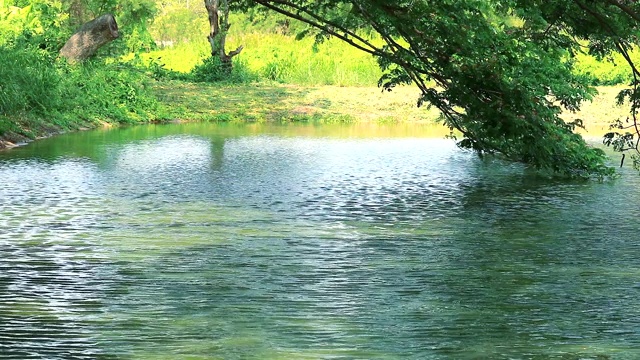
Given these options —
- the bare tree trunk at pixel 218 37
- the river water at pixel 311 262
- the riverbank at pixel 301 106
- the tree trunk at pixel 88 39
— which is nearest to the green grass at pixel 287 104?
the riverbank at pixel 301 106

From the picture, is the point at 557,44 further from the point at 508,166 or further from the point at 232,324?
the point at 232,324

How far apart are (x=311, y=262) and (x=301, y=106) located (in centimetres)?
1843

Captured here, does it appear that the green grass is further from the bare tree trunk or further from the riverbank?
the bare tree trunk

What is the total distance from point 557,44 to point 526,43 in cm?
56

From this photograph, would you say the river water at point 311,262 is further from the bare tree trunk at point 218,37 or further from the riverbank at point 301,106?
the bare tree trunk at point 218,37

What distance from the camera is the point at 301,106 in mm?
26422

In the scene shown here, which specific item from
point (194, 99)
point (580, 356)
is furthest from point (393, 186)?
point (194, 99)

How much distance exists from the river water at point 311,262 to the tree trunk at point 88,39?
9.53 m

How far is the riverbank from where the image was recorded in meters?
25.3

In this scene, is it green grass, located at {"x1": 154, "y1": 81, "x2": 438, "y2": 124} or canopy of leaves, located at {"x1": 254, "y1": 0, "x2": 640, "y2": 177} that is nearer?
canopy of leaves, located at {"x1": 254, "y1": 0, "x2": 640, "y2": 177}

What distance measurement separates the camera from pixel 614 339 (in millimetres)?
6000

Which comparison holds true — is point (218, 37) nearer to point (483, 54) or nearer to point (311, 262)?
point (483, 54)

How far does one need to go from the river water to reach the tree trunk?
9526 millimetres

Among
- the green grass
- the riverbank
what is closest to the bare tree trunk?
the green grass
